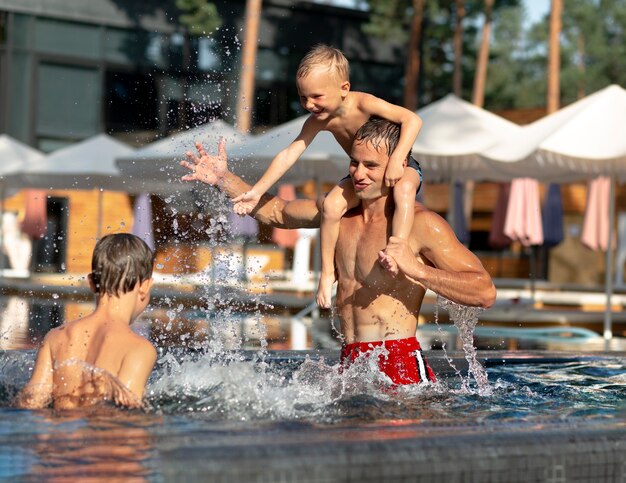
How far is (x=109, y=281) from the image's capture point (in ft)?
12.0

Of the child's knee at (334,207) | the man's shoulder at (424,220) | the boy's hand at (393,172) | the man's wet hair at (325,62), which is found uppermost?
the man's wet hair at (325,62)

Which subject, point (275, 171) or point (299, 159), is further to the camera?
point (299, 159)

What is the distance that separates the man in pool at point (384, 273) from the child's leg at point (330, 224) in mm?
60

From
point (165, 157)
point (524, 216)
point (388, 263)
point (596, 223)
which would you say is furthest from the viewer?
point (524, 216)

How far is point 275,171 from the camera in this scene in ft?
15.6

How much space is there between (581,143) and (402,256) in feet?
25.4

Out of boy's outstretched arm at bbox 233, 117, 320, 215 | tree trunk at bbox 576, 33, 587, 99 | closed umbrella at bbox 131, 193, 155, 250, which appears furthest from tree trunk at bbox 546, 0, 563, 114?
tree trunk at bbox 576, 33, 587, 99

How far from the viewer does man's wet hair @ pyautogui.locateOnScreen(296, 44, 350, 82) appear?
4.30 metres

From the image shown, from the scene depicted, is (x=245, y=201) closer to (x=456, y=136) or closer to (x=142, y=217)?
(x=456, y=136)

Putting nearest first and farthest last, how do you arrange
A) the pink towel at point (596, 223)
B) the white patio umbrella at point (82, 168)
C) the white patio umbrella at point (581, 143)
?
1. the white patio umbrella at point (581, 143)
2. the pink towel at point (596, 223)
3. the white patio umbrella at point (82, 168)

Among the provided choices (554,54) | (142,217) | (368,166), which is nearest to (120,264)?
(368,166)

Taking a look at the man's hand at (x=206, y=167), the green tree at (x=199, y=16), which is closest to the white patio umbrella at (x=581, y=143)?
the man's hand at (x=206, y=167)

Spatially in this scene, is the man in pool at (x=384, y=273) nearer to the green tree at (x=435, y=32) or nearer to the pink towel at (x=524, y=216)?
the pink towel at (x=524, y=216)

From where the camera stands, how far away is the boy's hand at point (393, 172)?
13.6 ft
